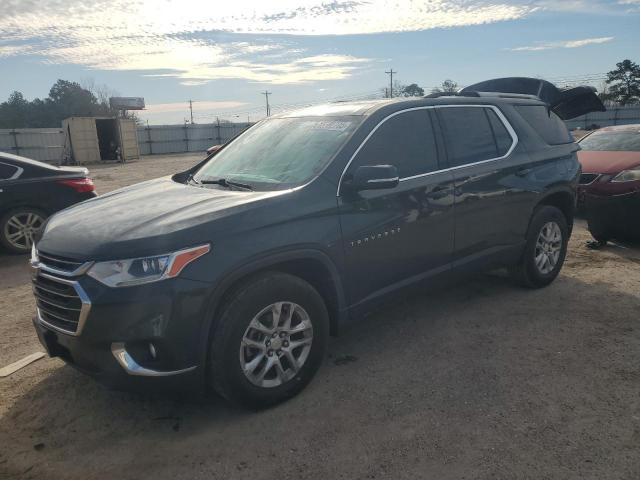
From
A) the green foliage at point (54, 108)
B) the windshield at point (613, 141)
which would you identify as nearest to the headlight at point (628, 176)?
the windshield at point (613, 141)

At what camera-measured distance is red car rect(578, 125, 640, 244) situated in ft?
20.9

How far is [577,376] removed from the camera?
11.4 feet

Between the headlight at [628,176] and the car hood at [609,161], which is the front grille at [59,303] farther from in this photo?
the car hood at [609,161]

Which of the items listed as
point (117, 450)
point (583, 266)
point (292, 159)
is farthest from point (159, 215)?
point (583, 266)

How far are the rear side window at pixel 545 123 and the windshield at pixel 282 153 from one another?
7.18 feet

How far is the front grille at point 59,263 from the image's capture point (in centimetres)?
281

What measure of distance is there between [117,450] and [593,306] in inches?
163

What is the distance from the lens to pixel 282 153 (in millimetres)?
3779

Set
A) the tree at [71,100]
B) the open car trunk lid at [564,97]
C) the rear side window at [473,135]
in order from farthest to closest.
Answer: the tree at [71,100] → the open car trunk lid at [564,97] → the rear side window at [473,135]

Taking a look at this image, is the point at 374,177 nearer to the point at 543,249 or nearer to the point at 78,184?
the point at 543,249

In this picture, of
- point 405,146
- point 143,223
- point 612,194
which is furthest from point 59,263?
point 612,194

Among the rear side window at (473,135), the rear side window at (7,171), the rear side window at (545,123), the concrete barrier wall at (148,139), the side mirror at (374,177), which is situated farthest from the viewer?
the concrete barrier wall at (148,139)

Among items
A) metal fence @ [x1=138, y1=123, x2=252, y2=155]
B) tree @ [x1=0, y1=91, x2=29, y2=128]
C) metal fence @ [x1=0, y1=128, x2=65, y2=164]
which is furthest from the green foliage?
metal fence @ [x1=0, y1=128, x2=65, y2=164]

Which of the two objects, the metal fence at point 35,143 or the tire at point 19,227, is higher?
the metal fence at point 35,143
